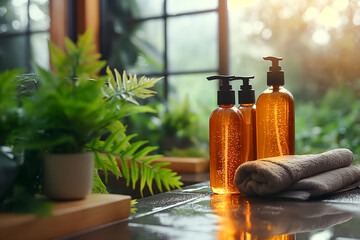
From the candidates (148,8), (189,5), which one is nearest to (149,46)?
(148,8)

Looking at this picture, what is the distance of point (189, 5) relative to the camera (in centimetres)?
239

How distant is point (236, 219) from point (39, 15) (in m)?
2.35

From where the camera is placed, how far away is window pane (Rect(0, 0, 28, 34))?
2.74 metres

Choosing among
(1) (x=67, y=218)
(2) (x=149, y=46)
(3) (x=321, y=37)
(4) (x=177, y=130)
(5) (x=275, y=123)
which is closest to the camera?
(1) (x=67, y=218)

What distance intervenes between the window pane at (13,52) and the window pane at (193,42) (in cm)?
99

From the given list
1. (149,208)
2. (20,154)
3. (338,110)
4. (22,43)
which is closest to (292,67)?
(338,110)

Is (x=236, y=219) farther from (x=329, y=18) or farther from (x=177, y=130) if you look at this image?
(x=329, y=18)

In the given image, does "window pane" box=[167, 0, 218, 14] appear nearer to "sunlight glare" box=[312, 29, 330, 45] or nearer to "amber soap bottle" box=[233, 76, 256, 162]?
"sunlight glare" box=[312, 29, 330, 45]

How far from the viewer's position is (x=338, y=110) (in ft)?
9.50

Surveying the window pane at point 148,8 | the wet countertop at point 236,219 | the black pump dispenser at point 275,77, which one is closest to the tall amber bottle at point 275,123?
the black pump dispenser at point 275,77

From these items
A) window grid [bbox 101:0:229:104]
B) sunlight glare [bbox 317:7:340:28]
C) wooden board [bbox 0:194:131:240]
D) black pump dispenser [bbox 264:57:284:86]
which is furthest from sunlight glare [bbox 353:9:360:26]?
wooden board [bbox 0:194:131:240]

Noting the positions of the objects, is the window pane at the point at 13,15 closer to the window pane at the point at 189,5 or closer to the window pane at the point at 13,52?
the window pane at the point at 13,52

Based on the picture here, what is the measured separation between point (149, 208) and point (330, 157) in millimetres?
435

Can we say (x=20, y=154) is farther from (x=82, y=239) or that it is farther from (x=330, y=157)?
(x=330, y=157)
